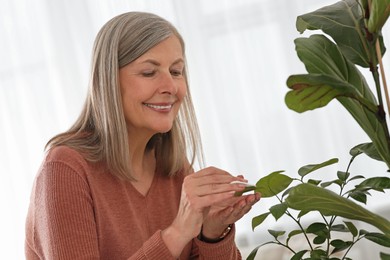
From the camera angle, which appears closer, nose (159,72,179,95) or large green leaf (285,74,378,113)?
large green leaf (285,74,378,113)

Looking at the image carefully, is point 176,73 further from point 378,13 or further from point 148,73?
point 378,13

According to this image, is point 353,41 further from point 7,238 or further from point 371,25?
point 7,238

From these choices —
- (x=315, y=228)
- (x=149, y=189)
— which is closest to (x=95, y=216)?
(x=149, y=189)

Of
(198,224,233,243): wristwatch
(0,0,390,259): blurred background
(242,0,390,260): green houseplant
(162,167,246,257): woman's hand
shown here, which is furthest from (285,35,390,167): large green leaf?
(0,0,390,259): blurred background

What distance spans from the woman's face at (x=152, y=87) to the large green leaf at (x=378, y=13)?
36.9 inches

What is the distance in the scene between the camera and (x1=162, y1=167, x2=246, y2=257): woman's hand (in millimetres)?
1860

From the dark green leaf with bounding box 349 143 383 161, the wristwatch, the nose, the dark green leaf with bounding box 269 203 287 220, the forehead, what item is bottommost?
the wristwatch

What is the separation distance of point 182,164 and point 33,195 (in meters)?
0.48

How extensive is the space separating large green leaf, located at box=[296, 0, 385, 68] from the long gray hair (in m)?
0.83

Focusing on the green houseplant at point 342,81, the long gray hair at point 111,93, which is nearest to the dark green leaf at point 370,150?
the green houseplant at point 342,81

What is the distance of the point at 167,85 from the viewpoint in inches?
81.4

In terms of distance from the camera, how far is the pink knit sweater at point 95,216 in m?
1.97

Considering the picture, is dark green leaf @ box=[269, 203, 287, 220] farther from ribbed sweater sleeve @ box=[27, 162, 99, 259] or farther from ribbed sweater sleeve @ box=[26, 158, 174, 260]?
ribbed sweater sleeve @ box=[27, 162, 99, 259]

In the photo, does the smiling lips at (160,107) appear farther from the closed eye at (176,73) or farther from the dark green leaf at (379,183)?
the dark green leaf at (379,183)
